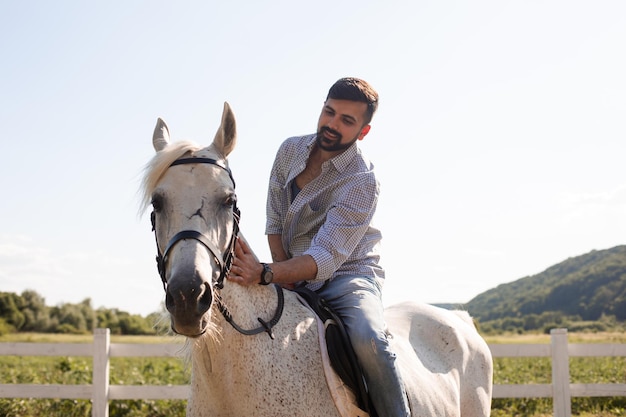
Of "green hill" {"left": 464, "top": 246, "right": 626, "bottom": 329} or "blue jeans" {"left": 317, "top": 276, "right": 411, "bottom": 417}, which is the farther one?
"green hill" {"left": 464, "top": 246, "right": 626, "bottom": 329}

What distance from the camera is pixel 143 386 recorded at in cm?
857

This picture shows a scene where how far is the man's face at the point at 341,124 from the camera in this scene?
139 inches

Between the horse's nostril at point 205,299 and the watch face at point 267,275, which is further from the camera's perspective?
the watch face at point 267,275

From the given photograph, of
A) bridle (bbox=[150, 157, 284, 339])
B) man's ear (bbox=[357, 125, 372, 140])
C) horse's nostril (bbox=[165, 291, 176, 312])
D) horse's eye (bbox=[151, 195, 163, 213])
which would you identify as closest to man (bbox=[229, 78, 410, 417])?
man's ear (bbox=[357, 125, 372, 140])

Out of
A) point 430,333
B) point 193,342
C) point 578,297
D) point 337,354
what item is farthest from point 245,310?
point 578,297

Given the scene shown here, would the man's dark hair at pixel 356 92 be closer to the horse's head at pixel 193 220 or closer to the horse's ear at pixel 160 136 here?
the horse's head at pixel 193 220

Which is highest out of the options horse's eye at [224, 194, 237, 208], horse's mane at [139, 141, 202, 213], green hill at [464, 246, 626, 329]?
horse's mane at [139, 141, 202, 213]

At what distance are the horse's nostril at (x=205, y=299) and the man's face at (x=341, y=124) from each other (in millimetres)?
1353

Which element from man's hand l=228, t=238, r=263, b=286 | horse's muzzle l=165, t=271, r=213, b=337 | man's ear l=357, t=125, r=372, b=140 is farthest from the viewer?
man's ear l=357, t=125, r=372, b=140

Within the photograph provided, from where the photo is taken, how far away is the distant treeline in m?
52.2

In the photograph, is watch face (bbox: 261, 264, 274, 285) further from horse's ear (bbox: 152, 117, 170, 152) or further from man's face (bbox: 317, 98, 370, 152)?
man's face (bbox: 317, 98, 370, 152)

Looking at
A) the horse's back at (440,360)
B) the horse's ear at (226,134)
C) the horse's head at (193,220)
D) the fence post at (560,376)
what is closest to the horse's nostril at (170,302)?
the horse's head at (193,220)

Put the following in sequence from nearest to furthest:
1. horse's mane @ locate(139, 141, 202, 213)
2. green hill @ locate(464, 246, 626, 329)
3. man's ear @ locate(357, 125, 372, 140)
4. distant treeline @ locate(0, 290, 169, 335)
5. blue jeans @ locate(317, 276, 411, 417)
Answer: horse's mane @ locate(139, 141, 202, 213), blue jeans @ locate(317, 276, 411, 417), man's ear @ locate(357, 125, 372, 140), distant treeline @ locate(0, 290, 169, 335), green hill @ locate(464, 246, 626, 329)

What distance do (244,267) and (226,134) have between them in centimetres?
62
